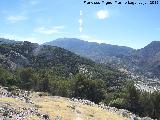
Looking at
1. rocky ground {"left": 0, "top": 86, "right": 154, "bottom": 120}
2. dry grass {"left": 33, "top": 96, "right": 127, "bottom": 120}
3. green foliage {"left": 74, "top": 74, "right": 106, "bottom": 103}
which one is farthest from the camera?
green foliage {"left": 74, "top": 74, "right": 106, "bottom": 103}

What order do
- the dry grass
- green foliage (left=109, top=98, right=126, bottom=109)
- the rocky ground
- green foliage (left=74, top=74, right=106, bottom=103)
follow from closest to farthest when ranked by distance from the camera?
1. the rocky ground
2. the dry grass
3. green foliage (left=109, top=98, right=126, bottom=109)
4. green foliage (left=74, top=74, right=106, bottom=103)

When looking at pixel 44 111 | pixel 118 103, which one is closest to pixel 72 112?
pixel 44 111

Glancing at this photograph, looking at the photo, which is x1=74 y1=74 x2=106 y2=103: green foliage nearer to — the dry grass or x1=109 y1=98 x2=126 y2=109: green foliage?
x1=109 y1=98 x2=126 y2=109: green foliage

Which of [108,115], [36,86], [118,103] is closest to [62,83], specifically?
[36,86]

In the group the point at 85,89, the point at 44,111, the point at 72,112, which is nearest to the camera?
the point at 44,111

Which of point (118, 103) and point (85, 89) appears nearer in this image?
point (118, 103)

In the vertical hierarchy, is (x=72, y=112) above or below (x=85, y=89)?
above

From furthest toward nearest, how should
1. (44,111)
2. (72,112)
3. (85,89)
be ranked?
(85,89) → (72,112) → (44,111)

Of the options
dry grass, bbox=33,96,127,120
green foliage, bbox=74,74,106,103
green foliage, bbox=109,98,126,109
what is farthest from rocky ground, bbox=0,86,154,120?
green foliage, bbox=74,74,106,103

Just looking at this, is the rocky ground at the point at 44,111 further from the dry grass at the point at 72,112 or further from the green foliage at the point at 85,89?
the green foliage at the point at 85,89

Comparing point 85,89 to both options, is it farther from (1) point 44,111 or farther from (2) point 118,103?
(1) point 44,111

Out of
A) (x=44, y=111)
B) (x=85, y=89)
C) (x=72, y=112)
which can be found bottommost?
(x=85, y=89)

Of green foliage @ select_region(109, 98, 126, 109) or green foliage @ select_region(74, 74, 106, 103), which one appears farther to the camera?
green foliage @ select_region(74, 74, 106, 103)

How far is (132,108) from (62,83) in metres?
55.1
